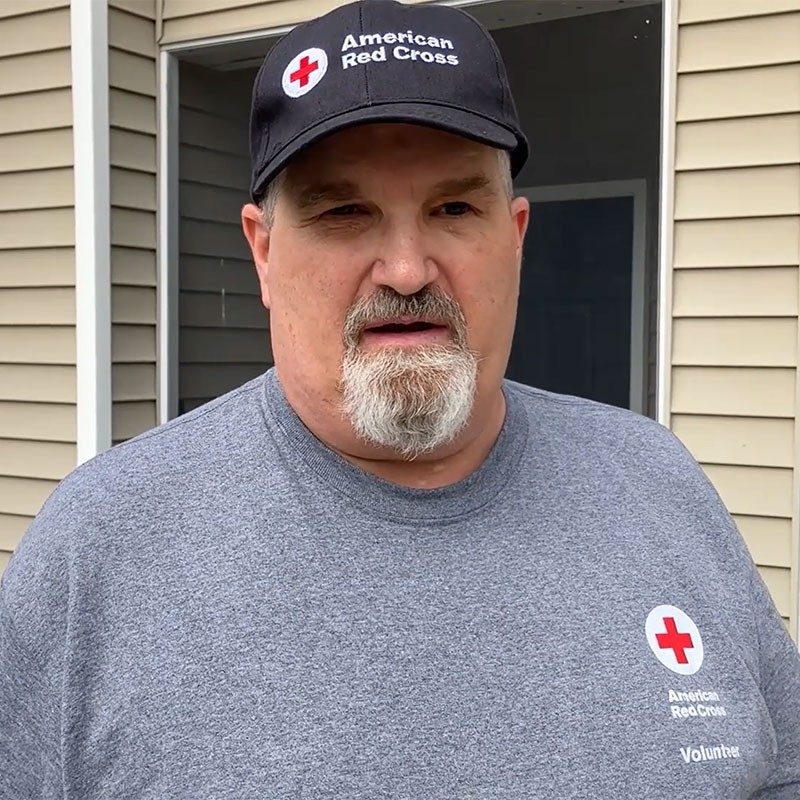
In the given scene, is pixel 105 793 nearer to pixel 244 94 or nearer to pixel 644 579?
pixel 644 579

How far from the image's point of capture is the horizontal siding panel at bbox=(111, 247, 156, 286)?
3.66 metres

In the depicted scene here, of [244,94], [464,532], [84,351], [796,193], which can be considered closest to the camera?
[464,532]

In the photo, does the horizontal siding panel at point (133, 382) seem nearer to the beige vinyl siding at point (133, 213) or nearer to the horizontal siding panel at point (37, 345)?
the beige vinyl siding at point (133, 213)

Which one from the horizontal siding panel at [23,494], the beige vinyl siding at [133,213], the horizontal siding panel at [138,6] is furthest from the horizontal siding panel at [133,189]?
the horizontal siding panel at [23,494]

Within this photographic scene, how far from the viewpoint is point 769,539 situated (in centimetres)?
270

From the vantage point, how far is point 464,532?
46.2 inches

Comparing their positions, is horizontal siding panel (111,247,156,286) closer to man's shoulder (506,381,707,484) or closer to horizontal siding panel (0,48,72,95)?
horizontal siding panel (0,48,72,95)

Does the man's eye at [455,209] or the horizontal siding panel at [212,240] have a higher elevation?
the horizontal siding panel at [212,240]

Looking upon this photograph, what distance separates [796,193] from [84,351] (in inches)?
99.3

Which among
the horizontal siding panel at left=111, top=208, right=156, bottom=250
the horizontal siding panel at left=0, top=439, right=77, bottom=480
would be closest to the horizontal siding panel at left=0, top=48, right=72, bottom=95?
the horizontal siding panel at left=111, top=208, right=156, bottom=250

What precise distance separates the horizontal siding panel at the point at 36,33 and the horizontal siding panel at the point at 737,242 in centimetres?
240

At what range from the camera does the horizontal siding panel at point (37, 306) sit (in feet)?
12.1

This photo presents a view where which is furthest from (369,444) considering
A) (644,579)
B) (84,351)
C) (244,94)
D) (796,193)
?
(244,94)

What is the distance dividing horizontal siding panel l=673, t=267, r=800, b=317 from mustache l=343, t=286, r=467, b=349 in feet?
5.88
